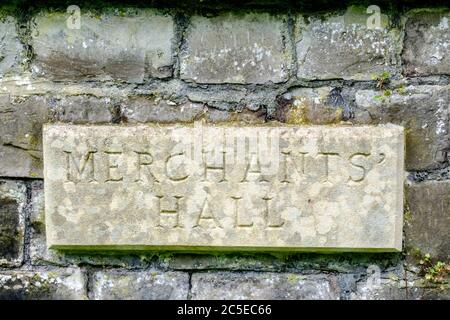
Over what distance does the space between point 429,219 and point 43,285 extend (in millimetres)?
1337

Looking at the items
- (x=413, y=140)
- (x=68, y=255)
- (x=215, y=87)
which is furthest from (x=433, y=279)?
(x=68, y=255)

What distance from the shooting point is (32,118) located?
185cm

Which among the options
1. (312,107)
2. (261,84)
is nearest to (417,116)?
(312,107)

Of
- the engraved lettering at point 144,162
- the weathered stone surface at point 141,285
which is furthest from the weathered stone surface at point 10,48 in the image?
the weathered stone surface at point 141,285

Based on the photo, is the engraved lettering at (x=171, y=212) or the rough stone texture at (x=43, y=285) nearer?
the engraved lettering at (x=171, y=212)

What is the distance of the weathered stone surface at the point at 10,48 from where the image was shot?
6.01ft

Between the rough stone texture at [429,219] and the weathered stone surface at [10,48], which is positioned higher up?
the weathered stone surface at [10,48]

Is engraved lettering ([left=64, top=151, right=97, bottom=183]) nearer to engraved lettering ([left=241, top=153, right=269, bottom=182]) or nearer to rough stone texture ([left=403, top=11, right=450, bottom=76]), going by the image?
engraved lettering ([left=241, top=153, right=269, bottom=182])

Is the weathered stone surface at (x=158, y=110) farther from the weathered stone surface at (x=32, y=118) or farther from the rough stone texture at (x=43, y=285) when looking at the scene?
the rough stone texture at (x=43, y=285)

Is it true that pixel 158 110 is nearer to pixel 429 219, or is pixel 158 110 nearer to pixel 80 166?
pixel 80 166

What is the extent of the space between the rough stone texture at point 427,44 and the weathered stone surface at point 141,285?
105 centimetres

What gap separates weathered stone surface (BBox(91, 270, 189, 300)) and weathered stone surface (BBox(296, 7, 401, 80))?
2.72 ft

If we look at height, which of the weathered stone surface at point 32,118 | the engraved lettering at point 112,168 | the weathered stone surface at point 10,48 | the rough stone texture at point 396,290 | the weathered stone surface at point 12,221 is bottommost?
the rough stone texture at point 396,290

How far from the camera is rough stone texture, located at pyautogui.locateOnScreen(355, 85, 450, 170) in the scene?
71.4 inches
